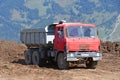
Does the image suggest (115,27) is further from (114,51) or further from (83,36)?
(83,36)

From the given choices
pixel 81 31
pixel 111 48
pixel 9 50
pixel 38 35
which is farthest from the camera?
pixel 111 48

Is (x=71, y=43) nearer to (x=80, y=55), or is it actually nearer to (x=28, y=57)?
(x=80, y=55)

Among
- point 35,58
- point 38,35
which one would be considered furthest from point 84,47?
point 35,58

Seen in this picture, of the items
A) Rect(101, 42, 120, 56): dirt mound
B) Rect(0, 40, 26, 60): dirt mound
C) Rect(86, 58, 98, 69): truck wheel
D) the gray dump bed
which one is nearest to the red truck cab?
Rect(86, 58, 98, 69): truck wheel

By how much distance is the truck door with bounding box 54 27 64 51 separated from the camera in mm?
24189

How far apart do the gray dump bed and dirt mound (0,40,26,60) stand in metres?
5.16

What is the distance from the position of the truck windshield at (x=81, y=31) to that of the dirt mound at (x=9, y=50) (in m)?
10.5

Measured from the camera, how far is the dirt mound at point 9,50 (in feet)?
115

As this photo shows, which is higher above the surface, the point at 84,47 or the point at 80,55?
the point at 84,47

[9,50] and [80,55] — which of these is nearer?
[80,55]

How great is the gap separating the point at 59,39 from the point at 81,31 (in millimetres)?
1312

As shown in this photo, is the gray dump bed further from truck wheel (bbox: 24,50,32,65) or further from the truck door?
the truck door

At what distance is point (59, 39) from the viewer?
80.3ft

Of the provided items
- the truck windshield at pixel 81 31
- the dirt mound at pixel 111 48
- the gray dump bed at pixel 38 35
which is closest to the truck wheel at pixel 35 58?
the gray dump bed at pixel 38 35
